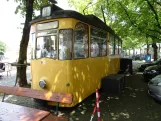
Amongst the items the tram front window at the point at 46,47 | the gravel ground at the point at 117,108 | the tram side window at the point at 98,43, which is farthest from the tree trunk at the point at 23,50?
the tram side window at the point at 98,43

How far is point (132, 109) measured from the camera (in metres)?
6.31

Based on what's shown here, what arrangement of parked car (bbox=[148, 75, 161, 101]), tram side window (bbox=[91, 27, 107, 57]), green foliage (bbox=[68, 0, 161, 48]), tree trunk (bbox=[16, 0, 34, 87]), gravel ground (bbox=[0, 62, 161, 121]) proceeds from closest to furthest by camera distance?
gravel ground (bbox=[0, 62, 161, 121]) < parked car (bbox=[148, 75, 161, 101]) < tram side window (bbox=[91, 27, 107, 57]) < tree trunk (bbox=[16, 0, 34, 87]) < green foliage (bbox=[68, 0, 161, 48])

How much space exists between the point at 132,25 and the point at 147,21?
1481 millimetres

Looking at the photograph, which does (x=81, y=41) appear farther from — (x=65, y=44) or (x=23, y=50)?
(x=23, y=50)

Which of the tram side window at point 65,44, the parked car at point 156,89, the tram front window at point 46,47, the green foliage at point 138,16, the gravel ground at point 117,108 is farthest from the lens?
the green foliage at point 138,16

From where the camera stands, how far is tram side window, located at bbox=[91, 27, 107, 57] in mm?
7527

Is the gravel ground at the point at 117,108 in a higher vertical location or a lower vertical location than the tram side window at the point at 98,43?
lower

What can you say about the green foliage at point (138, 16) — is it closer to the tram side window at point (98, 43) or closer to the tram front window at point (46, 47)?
the tram side window at point (98, 43)

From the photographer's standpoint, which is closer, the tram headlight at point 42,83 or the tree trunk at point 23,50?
the tram headlight at point 42,83

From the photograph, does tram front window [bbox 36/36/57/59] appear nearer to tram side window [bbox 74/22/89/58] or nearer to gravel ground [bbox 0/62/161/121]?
tram side window [bbox 74/22/89/58]

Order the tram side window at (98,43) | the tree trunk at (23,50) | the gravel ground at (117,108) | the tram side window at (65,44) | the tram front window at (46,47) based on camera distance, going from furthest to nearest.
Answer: the tree trunk at (23,50) < the tram side window at (98,43) < the tram front window at (46,47) < the tram side window at (65,44) < the gravel ground at (117,108)

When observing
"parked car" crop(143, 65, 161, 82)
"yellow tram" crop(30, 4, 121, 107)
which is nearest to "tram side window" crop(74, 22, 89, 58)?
"yellow tram" crop(30, 4, 121, 107)

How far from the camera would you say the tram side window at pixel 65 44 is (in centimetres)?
601

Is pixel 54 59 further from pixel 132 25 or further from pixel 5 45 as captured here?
pixel 5 45
